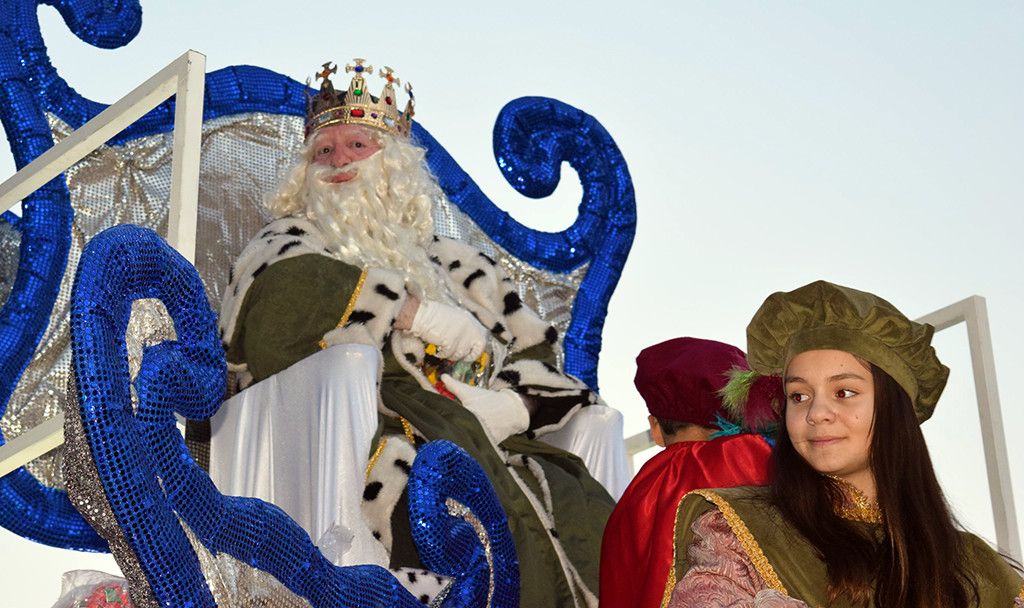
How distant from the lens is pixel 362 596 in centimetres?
263

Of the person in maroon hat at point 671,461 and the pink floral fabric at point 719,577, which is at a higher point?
the person in maroon hat at point 671,461

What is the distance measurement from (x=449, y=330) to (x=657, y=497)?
3.72ft

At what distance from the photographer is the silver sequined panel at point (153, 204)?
13.7 ft

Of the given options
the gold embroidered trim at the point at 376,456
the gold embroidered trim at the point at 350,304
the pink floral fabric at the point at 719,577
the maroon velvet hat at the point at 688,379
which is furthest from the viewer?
the gold embroidered trim at the point at 350,304

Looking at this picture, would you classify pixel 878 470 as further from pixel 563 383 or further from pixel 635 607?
pixel 563 383

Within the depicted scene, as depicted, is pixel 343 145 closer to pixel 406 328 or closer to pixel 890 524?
pixel 406 328

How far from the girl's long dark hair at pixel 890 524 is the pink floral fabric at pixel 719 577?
132 millimetres

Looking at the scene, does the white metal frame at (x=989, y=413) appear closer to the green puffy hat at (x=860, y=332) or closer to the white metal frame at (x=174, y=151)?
the green puffy hat at (x=860, y=332)

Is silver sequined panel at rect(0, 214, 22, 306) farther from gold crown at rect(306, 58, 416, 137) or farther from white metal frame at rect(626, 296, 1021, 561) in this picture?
white metal frame at rect(626, 296, 1021, 561)

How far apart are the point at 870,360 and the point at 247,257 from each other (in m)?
2.25

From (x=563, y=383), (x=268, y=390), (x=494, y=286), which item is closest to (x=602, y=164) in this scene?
(x=494, y=286)

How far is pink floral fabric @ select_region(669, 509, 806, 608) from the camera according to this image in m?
2.41

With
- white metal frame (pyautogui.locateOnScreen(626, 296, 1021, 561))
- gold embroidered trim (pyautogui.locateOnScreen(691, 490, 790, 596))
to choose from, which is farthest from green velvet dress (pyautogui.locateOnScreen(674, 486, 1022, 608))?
white metal frame (pyautogui.locateOnScreen(626, 296, 1021, 561))

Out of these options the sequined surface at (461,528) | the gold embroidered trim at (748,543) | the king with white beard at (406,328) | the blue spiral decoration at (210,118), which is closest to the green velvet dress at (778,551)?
the gold embroidered trim at (748,543)
